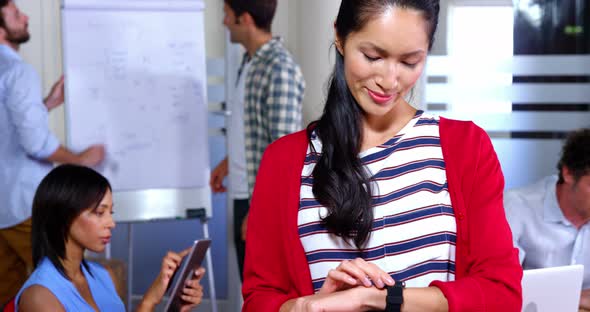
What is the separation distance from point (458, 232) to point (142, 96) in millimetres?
2677

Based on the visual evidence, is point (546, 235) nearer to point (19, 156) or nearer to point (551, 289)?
point (551, 289)

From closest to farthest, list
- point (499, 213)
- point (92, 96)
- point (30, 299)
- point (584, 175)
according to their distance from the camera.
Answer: point (499, 213) < point (30, 299) < point (584, 175) < point (92, 96)

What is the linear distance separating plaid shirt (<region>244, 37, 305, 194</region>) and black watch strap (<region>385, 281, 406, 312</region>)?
2.13 metres

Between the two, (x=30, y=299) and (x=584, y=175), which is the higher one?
(x=584, y=175)

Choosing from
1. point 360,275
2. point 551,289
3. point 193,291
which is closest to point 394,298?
point 360,275

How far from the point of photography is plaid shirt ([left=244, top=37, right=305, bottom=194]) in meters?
3.22

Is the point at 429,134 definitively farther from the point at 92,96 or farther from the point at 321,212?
the point at 92,96

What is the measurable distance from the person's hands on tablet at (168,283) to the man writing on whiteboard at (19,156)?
5.02 feet

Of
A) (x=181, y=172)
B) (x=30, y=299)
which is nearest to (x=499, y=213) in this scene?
(x=30, y=299)

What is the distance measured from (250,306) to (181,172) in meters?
2.53

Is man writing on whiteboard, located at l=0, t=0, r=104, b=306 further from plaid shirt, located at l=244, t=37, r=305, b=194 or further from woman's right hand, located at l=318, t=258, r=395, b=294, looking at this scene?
woman's right hand, located at l=318, t=258, r=395, b=294

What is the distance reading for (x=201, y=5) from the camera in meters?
3.66

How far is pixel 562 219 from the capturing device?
2.59 meters

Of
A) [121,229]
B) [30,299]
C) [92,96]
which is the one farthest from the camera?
[121,229]
